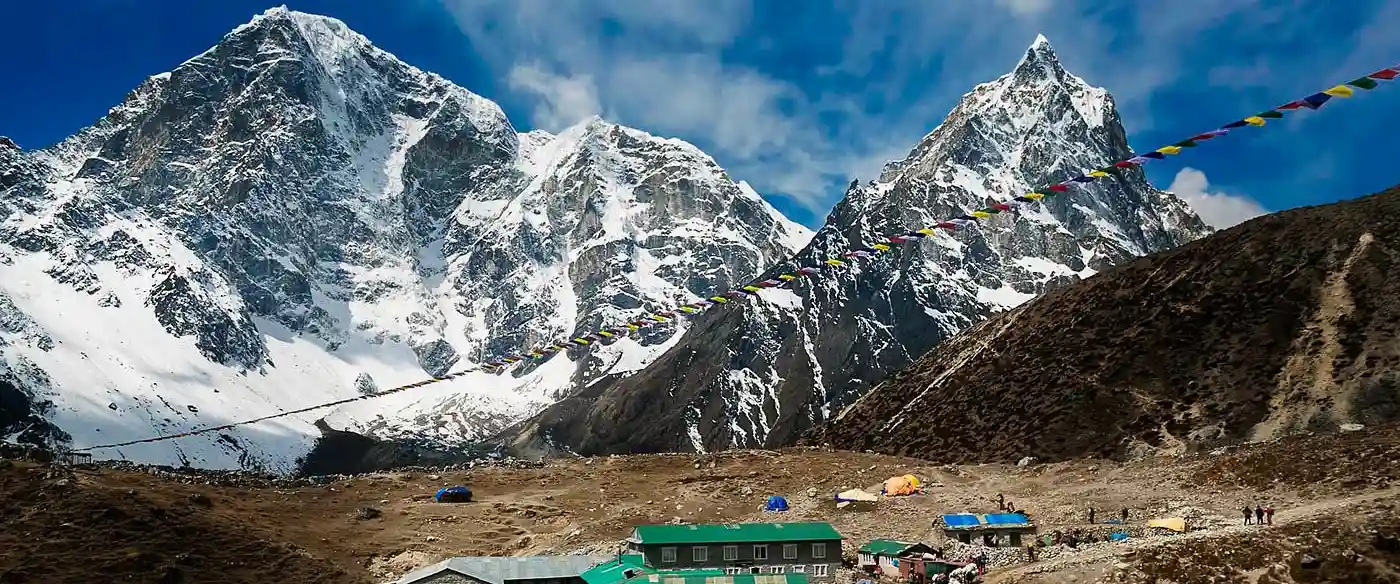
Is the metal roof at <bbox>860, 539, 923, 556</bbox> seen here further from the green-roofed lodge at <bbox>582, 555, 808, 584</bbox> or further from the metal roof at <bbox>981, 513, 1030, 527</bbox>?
the green-roofed lodge at <bbox>582, 555, 808, 584</bbox>

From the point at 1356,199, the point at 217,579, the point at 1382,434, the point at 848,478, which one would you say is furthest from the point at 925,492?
the point at 1356,199

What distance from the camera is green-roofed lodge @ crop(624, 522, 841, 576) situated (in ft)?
156

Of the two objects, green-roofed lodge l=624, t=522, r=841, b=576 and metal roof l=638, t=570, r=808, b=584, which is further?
green-roofed lodge l=624, t=522, r=841, b=576

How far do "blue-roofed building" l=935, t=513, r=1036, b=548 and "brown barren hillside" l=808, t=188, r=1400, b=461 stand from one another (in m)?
25.0

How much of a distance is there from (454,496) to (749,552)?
26820 mm

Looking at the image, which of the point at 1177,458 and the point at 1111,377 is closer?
the point at 1177,458

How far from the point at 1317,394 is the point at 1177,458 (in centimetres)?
1393

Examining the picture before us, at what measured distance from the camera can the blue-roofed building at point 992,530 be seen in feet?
160

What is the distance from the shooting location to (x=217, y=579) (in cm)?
5200

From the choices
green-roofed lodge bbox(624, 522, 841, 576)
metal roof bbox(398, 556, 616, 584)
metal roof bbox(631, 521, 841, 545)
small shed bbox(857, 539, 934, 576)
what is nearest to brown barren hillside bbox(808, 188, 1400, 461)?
small shed bbox(857, 539, 934, 576)

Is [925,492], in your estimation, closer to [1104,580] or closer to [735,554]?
[735,554]

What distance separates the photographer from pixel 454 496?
68312 millimetres

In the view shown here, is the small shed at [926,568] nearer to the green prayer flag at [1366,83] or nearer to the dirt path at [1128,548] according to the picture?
the dirt path at [1128,548]

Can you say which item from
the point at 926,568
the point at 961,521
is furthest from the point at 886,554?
the point at 961,521
